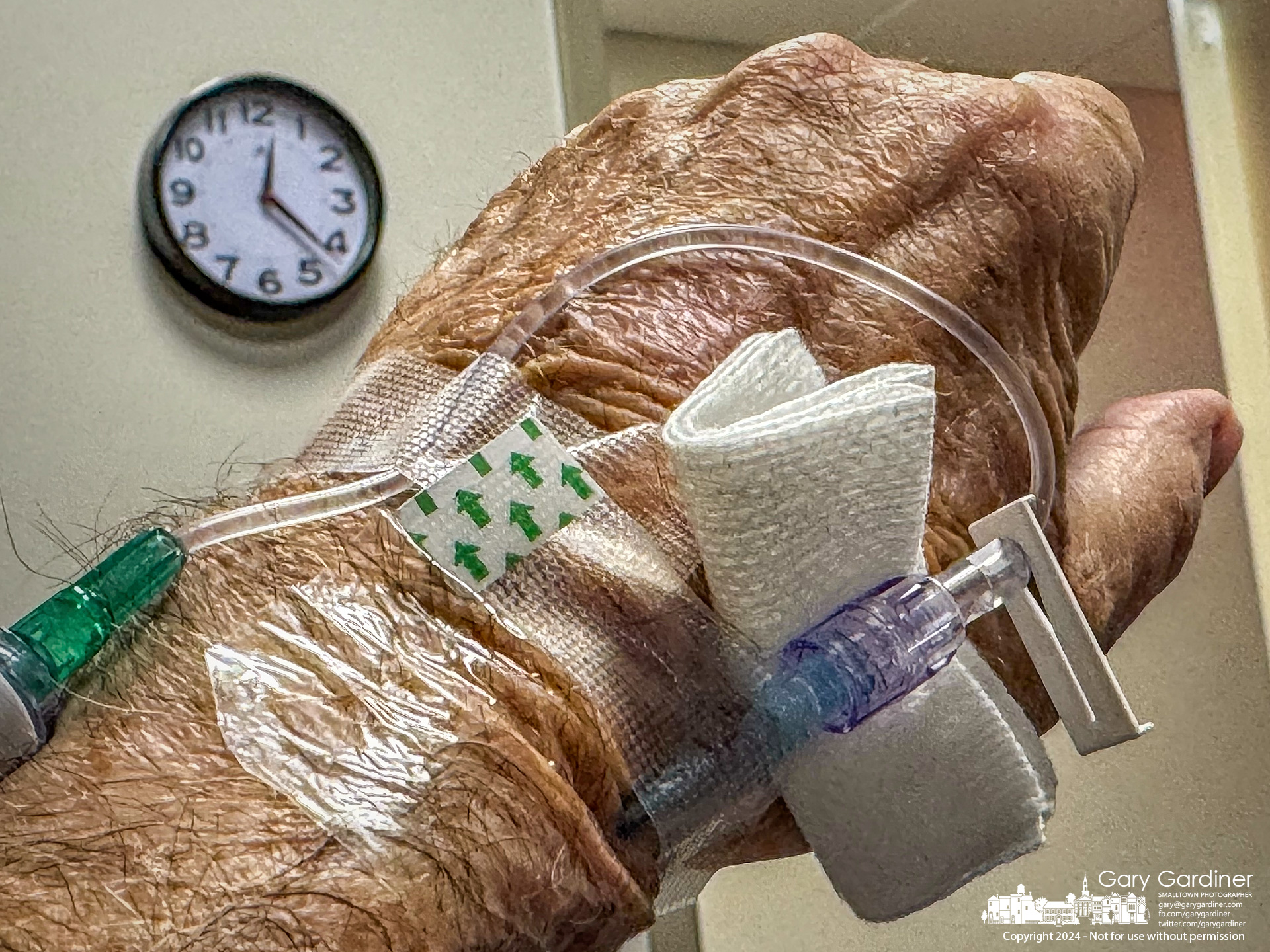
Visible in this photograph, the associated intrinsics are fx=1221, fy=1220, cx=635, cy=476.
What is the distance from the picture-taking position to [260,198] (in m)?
0.71

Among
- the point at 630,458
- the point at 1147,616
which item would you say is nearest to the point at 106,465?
the point at 630,458

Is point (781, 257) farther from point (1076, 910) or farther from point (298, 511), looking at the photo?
point (1076, 910)

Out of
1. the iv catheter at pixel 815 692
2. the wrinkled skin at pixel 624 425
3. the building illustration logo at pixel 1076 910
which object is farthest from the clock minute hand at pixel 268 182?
the building illustration logo at pixel 1076 910

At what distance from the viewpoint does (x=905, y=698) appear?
1.47ft

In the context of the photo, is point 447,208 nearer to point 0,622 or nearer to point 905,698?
point 0,622

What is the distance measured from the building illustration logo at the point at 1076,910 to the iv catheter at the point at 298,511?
0.26 m

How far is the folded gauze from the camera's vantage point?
39cm

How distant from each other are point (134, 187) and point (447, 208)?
195mm

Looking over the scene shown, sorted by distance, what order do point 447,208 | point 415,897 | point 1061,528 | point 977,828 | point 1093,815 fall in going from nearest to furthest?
point 415,897 < point 977,828 < point 1061,528 < point 1093,815 < point 447,208

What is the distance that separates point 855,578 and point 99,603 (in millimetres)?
265

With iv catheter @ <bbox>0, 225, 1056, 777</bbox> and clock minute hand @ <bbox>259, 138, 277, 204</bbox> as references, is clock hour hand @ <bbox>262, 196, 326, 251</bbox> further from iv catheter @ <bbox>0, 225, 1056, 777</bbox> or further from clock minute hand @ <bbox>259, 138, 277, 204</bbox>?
iv catheter @ <bbox>0, 225, 1056, 777</bbox>

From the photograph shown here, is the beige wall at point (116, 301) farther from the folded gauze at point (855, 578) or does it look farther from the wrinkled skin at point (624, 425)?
the folded gauze at point (855, 578)

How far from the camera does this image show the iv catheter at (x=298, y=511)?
401 millimetres

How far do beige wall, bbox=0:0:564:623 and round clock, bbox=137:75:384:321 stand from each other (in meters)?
0.02
